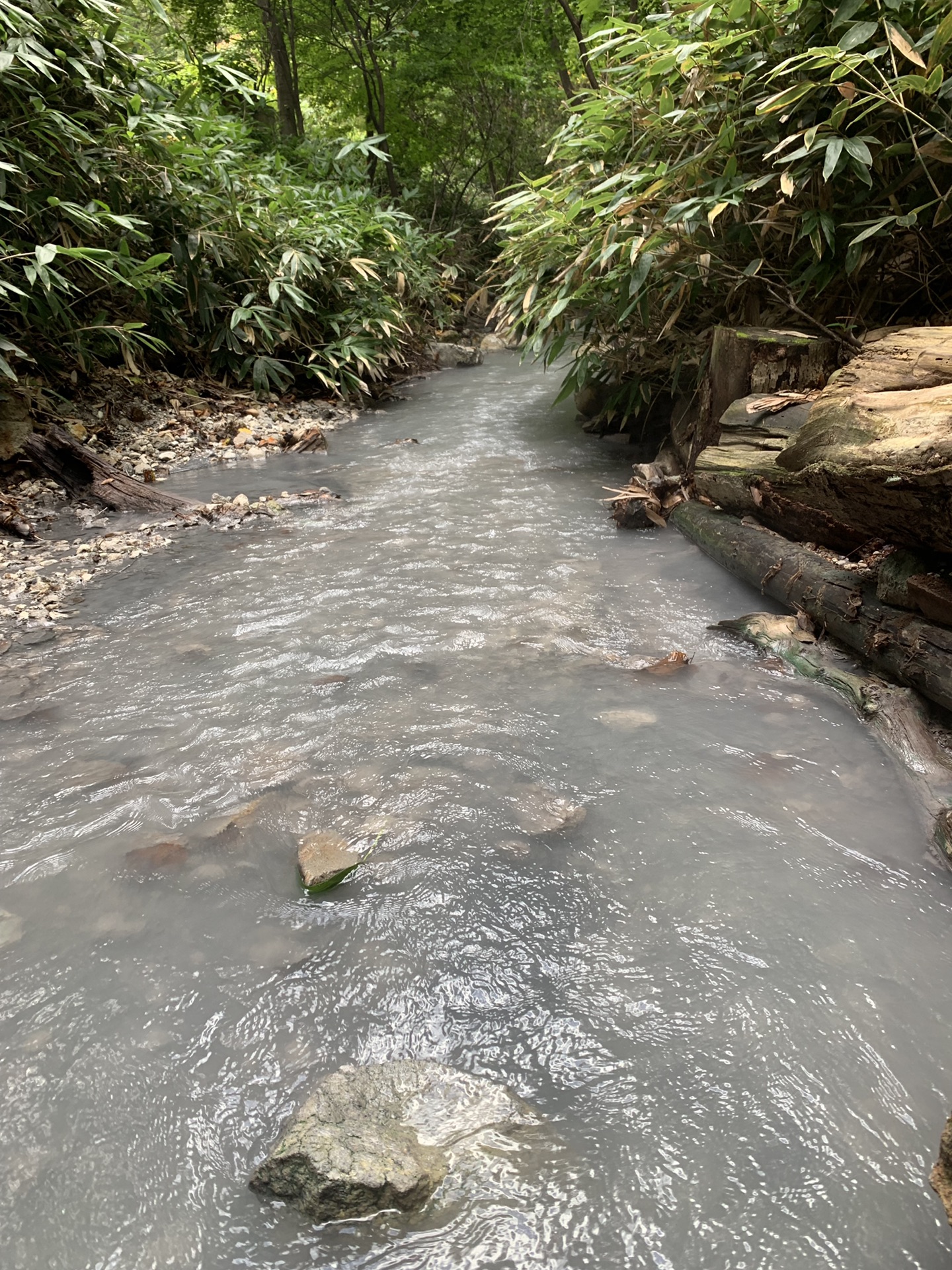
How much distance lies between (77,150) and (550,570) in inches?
170

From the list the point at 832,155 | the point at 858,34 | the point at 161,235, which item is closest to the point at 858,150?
the point at 832,155

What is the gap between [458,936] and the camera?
155 centimetres

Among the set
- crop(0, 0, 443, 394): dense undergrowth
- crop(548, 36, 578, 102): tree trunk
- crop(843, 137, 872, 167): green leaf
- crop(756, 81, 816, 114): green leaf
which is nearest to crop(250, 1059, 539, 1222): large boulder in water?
crop(843, 137, 872, 167): green leaf

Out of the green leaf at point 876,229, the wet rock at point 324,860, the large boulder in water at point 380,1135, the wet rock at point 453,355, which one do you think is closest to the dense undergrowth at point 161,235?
the wet rock at point 453,355

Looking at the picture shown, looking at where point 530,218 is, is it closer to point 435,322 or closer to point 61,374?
point 61,374

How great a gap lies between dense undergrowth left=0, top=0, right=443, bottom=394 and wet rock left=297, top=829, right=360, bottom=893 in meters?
3.56

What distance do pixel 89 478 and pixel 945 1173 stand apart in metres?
4.78

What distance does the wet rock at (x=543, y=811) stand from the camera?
183 centimetres

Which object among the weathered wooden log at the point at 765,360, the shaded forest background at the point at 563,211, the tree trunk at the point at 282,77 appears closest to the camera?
the shaded forest background at the point at 563,211

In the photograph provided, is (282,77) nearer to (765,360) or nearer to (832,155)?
(765,360)

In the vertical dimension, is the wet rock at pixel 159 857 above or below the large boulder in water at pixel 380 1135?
below

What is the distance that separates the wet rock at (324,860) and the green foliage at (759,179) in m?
3.13

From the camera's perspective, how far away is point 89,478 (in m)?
4.46

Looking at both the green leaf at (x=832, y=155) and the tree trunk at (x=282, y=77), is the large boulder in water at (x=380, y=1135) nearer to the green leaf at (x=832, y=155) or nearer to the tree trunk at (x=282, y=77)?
the green leaf at (x=832, y=155)
